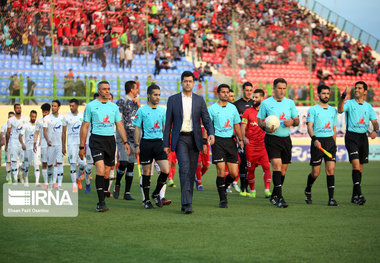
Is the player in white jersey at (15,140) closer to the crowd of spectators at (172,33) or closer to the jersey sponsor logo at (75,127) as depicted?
the jersey sponsor logo at (75,127)

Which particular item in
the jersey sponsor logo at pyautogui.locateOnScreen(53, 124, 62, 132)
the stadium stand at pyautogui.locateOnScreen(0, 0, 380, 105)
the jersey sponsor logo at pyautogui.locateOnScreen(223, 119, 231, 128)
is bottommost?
the jersey sponsor logo at pyautogui.locateOnScreen(53, 124, 62, 132)

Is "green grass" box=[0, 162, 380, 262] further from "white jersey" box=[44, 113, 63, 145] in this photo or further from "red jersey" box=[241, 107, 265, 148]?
"white jersey" box=[44, 113, 63, 145]

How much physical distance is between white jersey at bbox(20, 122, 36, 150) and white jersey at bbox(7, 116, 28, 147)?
0.14 m

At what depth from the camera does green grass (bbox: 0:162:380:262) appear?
630 centimetres

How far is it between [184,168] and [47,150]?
5.77m

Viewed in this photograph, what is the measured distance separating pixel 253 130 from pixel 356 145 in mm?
2369

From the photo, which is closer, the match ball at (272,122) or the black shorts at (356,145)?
the match ball at (272,122)

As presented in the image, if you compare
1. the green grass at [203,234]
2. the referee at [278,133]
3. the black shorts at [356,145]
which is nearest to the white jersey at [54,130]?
the green grass at [203,234]

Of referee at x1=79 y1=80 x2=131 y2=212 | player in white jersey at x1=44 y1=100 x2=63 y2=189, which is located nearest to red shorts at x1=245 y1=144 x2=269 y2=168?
referee at x1=79 y1=80 x2=131 y2=212

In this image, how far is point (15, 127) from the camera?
647 inches

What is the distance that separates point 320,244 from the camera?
690cm

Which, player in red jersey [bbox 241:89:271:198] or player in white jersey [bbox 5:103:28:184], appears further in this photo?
player in white jersey [bbox 5:103:28:184]

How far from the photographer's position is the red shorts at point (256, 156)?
12.6 metres

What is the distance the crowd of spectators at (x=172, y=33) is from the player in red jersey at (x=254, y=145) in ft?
51.1
